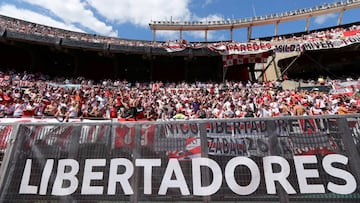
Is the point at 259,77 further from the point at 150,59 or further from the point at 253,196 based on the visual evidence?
the point at 253,196

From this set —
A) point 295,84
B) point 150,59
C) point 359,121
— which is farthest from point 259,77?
point 359,121

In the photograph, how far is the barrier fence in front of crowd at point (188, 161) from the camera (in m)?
2.97

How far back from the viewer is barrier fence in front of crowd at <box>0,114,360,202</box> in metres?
2.97

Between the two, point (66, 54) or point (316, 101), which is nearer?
point (316, 101)

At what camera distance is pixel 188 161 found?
3.18m

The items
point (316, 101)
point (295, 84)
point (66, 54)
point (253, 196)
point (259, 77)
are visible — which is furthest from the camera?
point (259, 77)

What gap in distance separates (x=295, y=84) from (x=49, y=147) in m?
20.7

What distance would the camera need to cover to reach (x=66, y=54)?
2234 centimetres

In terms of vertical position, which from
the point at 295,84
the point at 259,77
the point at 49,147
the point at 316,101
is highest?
the point at 259,77

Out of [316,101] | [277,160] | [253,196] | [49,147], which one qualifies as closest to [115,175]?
[49,147]

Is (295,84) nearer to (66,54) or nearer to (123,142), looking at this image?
(123,142)

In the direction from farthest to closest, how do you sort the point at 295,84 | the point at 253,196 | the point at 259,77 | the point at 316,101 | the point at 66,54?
the point at 259,77
the point at 66,54
the point at 295,84
the point at 316,101
the point at 253,196

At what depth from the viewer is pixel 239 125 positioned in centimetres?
328

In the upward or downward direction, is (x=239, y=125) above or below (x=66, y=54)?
below
